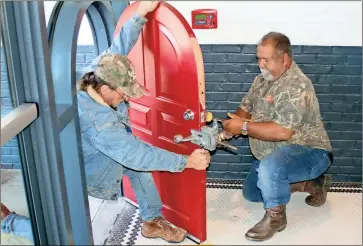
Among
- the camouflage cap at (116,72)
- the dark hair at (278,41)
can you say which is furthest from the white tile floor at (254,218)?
the dark hair at (278,41)

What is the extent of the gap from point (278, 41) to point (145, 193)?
1330 millimetres

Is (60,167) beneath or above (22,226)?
above

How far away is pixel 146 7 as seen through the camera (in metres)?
3.01

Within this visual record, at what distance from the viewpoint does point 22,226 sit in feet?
9.85

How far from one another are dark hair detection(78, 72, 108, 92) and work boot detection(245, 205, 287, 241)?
1.39m

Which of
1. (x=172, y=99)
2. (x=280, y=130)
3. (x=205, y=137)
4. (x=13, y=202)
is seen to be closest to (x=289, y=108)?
(x=280, y=130)

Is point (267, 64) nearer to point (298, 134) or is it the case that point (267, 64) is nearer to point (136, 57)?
point (298, 134)

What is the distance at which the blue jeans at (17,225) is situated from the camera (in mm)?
2971

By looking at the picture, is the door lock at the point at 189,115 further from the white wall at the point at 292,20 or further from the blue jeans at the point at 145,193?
the white wall at the point at 292,20

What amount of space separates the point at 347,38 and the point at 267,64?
0.67 m

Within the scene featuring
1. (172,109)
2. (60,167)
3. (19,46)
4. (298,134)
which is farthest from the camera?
(298,134)

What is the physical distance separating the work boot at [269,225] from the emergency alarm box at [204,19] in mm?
1335

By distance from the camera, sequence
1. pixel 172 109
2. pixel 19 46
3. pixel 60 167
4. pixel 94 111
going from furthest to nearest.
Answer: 1. pixel 172 109
2. pixel 94 111
3. pixel 60 167
4. pixel 19 46

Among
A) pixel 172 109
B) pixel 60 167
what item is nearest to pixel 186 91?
pixel 172 109
